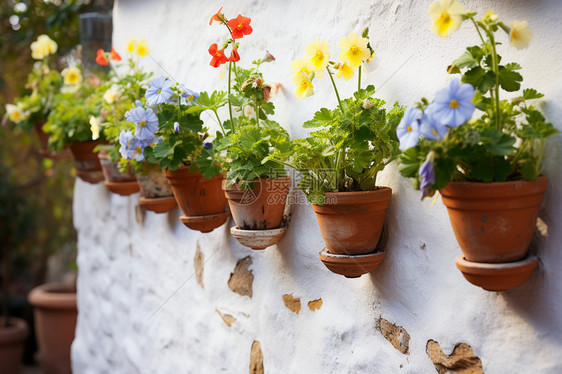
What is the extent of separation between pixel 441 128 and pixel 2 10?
4317 millimetres

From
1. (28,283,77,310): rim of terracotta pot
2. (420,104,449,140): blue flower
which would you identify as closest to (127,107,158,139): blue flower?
(420,104,449,140): blue flower

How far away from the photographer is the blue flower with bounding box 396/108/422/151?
109 centimetres

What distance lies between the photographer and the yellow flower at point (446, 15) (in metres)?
1.10

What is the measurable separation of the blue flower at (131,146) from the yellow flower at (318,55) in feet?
2.36

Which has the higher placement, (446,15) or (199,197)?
(446,15)

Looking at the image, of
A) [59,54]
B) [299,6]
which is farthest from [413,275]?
[59,54]

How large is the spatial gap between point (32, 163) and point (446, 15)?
5.40 m

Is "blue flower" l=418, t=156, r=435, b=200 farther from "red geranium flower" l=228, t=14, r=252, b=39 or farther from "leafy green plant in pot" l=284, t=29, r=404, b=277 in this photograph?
"red geranium flower" l=228, t=14, r=252, b=39

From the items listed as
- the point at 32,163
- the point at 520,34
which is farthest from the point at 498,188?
the point at 32,163

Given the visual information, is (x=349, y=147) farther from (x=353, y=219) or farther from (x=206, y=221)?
(x=206, y=221)

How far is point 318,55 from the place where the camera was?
1.44m

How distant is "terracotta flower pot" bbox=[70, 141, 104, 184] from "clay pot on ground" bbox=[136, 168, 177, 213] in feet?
2.04

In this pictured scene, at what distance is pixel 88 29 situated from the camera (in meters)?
3.34

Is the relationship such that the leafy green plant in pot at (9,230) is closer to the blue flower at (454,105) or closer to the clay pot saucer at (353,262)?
the clay pot saucer at (353,262)
